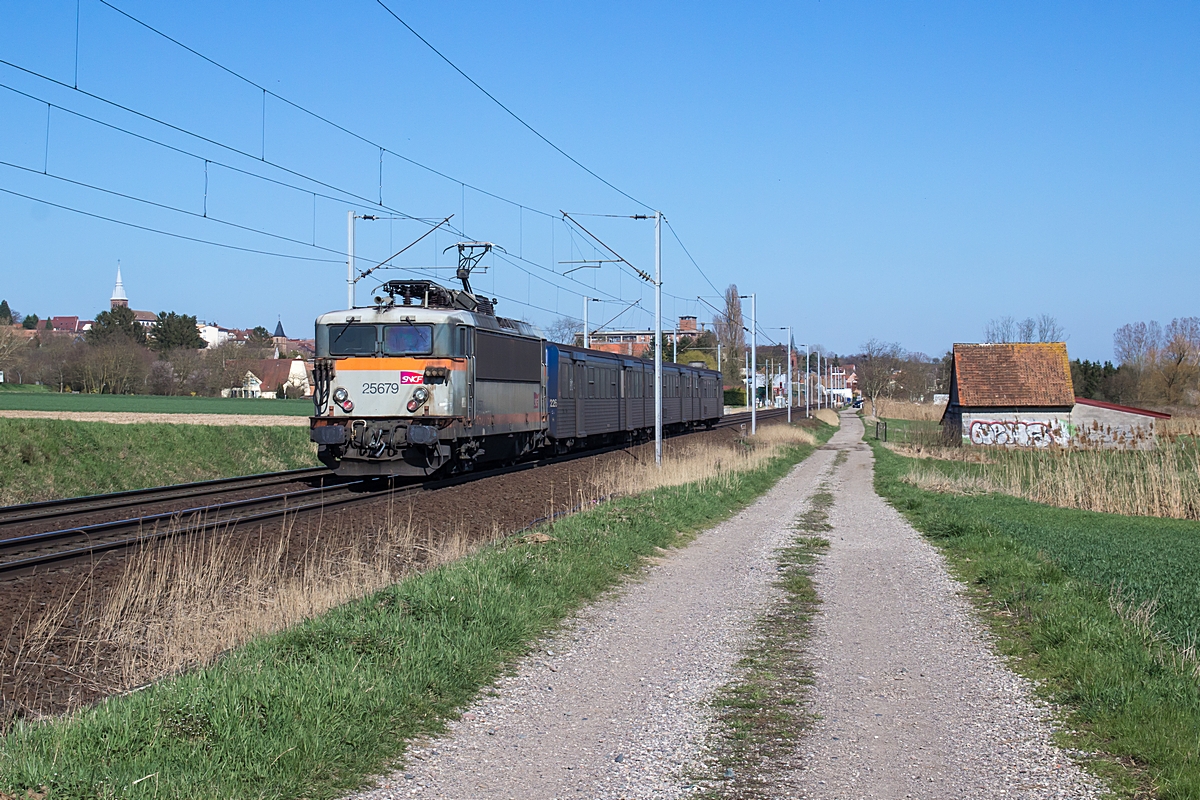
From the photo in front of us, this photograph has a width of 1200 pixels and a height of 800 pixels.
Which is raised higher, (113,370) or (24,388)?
(113,370)

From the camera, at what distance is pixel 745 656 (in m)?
7.94

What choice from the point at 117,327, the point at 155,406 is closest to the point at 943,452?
the point at 155,406

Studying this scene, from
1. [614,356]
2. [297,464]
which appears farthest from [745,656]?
[614,356]

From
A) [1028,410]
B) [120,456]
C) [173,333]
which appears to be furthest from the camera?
[173,333]

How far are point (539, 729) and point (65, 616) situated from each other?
4.56 metres

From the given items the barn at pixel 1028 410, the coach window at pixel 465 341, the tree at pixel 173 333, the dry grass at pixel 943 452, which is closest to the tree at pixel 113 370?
the tree at pixel 173 333

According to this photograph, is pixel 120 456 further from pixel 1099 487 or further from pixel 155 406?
pixel 155 406

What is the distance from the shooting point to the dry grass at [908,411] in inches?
3128

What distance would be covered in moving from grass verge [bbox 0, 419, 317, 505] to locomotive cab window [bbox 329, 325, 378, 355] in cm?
715

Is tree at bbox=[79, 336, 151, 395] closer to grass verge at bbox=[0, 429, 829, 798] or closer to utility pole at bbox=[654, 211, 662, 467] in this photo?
utility pole at bbox=[654, 211, 662, 467]

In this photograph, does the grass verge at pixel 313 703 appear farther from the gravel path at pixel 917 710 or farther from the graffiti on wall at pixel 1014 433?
the graffiti on wall at pixel 1014 433

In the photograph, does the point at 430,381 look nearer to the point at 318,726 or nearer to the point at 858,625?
the point at 858,625

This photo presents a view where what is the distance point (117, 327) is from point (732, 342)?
223ft

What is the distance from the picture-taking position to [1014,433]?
5225cm
